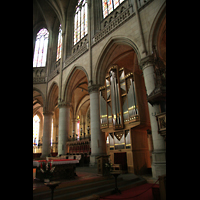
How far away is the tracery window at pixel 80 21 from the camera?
16.5 metres

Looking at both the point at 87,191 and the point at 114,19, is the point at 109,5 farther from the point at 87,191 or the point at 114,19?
the point at 87,191

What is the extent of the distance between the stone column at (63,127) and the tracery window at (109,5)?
352 inches

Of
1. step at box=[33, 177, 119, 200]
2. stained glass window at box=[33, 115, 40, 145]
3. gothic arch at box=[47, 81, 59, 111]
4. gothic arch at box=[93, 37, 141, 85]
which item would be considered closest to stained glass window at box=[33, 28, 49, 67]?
gothic arch at box=[47, 81, 59, 111]

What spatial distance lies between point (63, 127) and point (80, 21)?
11007 millimetres

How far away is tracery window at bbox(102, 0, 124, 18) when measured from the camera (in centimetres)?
1297

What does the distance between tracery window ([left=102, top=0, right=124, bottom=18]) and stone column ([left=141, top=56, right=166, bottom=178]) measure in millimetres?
6823

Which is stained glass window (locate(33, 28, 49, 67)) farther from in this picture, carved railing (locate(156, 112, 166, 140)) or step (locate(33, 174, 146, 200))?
carved railing (locate(156, 112, 166, 140))

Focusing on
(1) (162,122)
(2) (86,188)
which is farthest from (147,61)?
(2) (86,188)

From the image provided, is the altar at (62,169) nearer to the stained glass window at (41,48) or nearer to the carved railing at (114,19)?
the carved railing at (114,19)

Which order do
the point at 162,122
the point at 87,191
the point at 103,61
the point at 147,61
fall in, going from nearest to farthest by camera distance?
the point at 87,191, the point at 162,122, the point at 147,61, the point at 103,61

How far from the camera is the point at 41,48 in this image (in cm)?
2338
